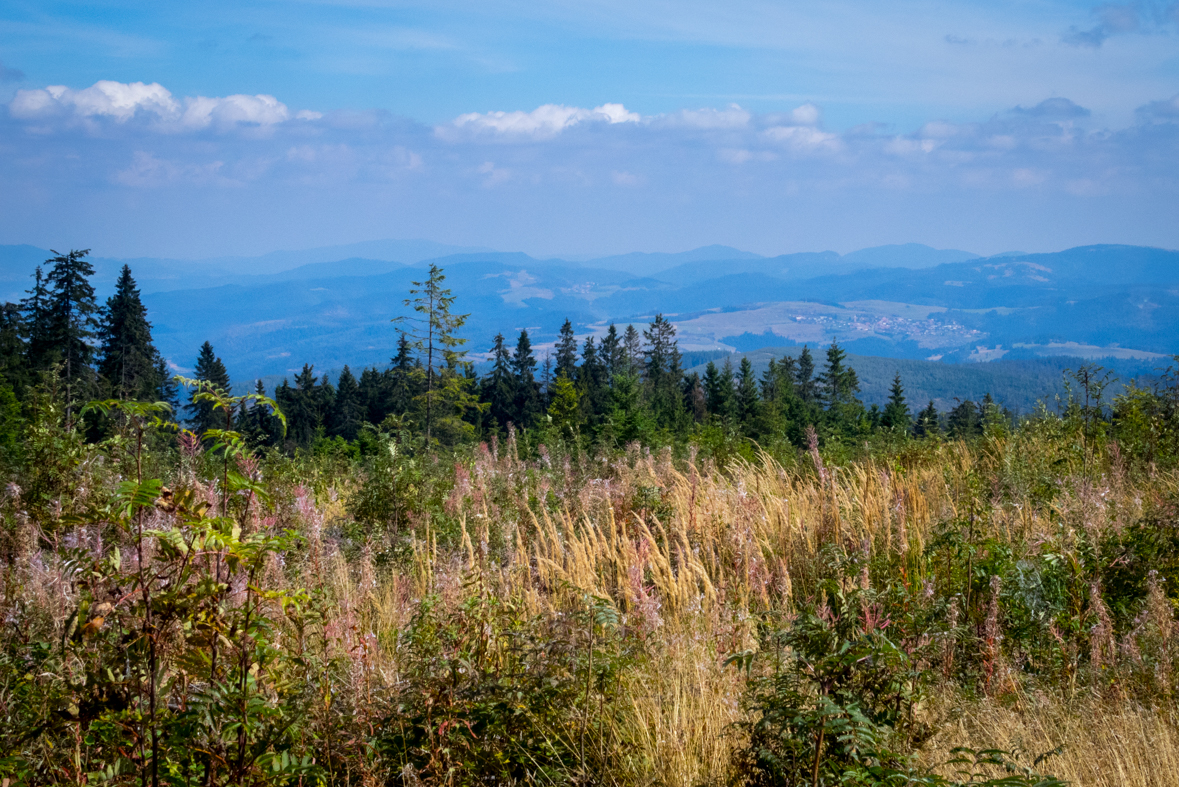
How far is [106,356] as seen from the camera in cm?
4284

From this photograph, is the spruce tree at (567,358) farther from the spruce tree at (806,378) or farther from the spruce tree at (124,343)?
the spruce tree at (124,343)

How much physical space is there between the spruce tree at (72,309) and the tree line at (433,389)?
0.06m

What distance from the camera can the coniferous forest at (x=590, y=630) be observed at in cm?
201

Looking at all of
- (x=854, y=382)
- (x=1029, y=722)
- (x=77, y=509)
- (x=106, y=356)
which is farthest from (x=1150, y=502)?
(x=854, y=382)

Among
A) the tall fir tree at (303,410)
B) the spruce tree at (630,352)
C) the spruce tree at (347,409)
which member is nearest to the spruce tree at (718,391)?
the spruce tree at (630,352)

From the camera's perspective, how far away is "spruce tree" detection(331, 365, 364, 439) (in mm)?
62750

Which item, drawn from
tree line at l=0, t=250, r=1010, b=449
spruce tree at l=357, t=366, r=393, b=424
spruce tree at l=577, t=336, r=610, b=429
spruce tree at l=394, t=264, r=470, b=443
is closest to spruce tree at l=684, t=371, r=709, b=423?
tree line at l=0, t=250, r=1010, b=449

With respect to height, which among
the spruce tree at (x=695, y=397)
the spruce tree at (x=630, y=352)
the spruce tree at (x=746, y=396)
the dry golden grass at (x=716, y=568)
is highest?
the dry golden grass at (x=716, y=568)

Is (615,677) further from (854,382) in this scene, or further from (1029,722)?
(854,382)

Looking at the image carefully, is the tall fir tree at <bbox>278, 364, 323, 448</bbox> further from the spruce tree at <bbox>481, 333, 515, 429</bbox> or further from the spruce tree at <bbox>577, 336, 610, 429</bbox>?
the spruce tree at <bbox>577, 336, 610, 429</bbox>

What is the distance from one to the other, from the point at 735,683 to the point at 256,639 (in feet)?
6.78

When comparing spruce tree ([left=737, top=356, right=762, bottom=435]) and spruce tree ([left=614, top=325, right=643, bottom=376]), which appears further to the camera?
spruce tree ([left=614, top=325, right=643, bottom=376])

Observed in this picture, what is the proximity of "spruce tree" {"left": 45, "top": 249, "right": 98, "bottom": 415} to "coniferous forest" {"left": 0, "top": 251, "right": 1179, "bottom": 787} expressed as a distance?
37.8 m

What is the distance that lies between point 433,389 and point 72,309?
2227 cm
